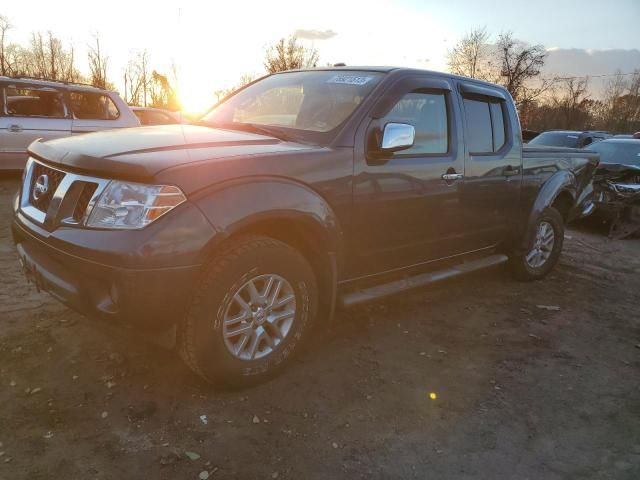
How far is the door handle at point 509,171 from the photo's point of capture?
427cm

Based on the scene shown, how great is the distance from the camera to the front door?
3.15 metres

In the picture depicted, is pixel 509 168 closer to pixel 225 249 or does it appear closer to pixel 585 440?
pixel 585 440

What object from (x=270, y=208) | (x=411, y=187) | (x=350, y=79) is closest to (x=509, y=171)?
(x=411, y=187)

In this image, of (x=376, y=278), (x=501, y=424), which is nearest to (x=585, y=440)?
(x=501, y=424)

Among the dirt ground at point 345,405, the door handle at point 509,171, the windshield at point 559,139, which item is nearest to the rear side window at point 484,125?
the door handle at point 509,171

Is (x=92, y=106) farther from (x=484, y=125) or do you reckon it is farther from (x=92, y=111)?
(x=484, y=125)

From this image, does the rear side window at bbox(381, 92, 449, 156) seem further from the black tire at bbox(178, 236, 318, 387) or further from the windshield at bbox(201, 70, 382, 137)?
the black tire at bbox(178, 236, 318, 387)

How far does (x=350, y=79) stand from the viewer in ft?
11.5

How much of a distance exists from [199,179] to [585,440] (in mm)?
2355

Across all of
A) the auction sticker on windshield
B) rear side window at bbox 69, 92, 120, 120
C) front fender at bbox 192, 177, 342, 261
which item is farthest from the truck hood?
rear side window at bbox 69, 92, 120, 120

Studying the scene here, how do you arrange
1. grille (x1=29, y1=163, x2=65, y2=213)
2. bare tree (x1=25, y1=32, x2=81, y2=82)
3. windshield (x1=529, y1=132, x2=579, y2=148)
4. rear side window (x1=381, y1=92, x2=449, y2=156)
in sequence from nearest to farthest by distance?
grille (x1=29, y1=163, x2=65, y2=213) < rear side window (x1=381, y1=92, x2=449, y2=156) < windshield (x1=529, y1=132, x2=579, y2=148) < bare tree (x1=25, y1=32, x2=81, y2=82)

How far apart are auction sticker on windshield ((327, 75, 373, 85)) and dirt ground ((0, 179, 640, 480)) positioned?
5.80 ft

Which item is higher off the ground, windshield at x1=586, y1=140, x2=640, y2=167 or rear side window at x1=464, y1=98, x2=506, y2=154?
rear side window at x1=464, y1=98, x2=506, y2=154

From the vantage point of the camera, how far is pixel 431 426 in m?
2.63
